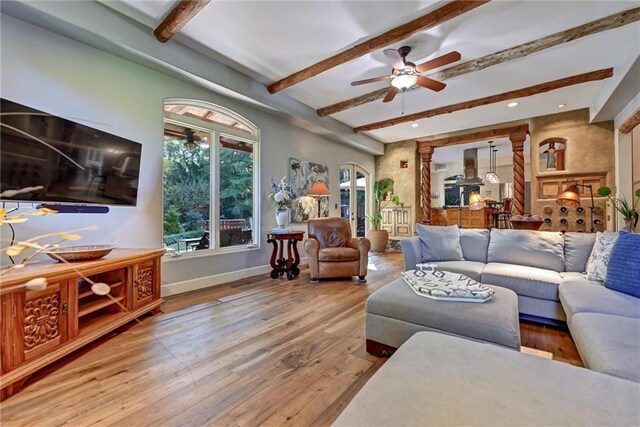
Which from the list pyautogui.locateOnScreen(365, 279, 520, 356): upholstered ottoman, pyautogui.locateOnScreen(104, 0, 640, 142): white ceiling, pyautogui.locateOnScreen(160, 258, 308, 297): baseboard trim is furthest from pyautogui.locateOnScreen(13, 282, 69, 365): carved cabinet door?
pyautogui.locateOnScreen(104, 0, 640, 142): white ceiling

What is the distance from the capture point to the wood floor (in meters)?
1.53

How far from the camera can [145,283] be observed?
2.79 metres

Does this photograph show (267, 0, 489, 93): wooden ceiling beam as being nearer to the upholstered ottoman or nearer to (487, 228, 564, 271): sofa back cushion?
(487, 228, 564, 271): sofa back cushion

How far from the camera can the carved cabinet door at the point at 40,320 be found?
1711mm

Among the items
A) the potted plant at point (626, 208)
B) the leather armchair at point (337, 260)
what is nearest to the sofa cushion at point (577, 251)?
the potted plant at point (626, 208)

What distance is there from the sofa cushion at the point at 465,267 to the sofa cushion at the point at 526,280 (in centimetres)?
6

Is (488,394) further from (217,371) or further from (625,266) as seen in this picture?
(625,266)

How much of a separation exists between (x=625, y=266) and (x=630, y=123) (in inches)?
146

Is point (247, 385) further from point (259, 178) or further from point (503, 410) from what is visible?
point (259, 178)

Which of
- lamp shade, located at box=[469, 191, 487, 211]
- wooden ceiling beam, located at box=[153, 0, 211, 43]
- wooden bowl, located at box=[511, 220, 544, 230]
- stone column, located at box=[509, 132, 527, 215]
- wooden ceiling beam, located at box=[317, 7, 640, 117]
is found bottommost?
wooden bowl, located at box=[511, 220, 544, 230]

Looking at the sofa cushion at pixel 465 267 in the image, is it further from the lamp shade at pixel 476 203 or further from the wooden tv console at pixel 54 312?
the lamp shade at pixel 476 203

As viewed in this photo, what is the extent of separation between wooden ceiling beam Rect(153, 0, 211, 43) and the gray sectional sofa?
3216 mm

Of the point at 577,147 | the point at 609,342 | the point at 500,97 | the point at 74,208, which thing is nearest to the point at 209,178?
the point at 74,208

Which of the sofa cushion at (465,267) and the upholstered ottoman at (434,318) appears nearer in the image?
the upholstered ottoman at (434,318)
